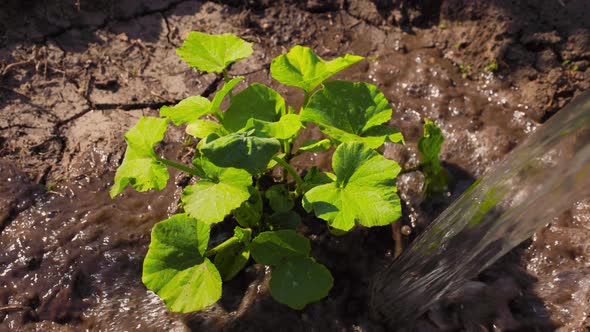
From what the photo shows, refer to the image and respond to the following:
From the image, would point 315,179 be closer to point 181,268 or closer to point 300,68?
point 300,68

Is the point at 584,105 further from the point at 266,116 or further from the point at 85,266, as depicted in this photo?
the point at 85,266

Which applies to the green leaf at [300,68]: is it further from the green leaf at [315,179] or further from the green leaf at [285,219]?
the green leaf at [285,219]

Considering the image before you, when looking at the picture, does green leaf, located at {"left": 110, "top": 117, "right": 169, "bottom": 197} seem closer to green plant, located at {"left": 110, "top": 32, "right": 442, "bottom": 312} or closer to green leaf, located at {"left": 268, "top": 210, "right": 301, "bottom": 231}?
green plant, located at {"left": 110, "top": 32, "right": 442, "bottom": 312}

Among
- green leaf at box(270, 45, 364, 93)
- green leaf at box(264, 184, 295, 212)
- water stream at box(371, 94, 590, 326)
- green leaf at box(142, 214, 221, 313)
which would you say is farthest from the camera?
green leaf at box(264, 184, 295, 212)

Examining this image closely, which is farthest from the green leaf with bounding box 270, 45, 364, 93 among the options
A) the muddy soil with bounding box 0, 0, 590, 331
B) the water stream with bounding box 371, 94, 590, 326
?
the water stream with bounding box 371, 94, 590, 326

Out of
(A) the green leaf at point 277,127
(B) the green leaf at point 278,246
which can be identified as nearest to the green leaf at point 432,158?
(A) the green leaf at point 277,127

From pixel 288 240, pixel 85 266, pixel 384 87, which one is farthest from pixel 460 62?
pixel 85 266

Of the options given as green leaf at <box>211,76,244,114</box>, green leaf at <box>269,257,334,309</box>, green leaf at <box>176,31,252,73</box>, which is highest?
green leaf at <box>176,31,252,73</box>

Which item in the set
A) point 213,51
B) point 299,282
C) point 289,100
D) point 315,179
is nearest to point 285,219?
point 315,179
